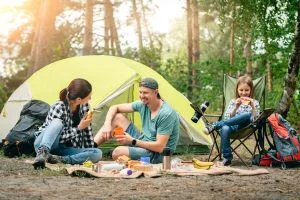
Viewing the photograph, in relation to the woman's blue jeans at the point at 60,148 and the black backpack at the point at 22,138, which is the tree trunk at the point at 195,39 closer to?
the black backpack at the point at 22,138

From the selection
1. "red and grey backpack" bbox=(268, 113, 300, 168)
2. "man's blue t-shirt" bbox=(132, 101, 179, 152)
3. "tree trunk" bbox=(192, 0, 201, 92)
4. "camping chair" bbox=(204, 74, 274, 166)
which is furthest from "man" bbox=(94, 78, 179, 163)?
"tree trunk" bbox=(192, 0, 201, 92)

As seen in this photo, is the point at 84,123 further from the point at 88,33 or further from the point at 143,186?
the point at 88,33

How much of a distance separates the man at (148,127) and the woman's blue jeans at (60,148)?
262 mm

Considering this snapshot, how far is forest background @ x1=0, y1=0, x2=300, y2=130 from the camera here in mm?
9312

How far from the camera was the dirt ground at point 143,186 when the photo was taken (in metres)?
3.73

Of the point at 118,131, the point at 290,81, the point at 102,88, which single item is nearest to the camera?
the point at 118,131

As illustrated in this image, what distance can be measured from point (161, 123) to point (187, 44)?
11107mm

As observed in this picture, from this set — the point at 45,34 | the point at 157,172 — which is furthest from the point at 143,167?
the point at 45,34

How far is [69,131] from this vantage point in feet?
18.1

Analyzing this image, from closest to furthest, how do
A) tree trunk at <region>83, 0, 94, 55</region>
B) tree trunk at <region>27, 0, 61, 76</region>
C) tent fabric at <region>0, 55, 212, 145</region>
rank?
tent fabric at <region>0, 55, 212, 145</region> → tree trunk at <region>27, 0, 61, 76</region> → tree trunk at <region>83, 0, 94, 55</region>

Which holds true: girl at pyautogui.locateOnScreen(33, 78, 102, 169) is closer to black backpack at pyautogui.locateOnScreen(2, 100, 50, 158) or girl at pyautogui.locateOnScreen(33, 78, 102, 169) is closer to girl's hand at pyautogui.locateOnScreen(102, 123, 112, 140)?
girl's hand at pyautogui.locateOnScreen(102, 123, 112, 140)

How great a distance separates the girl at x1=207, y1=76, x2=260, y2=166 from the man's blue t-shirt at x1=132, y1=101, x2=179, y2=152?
63 cm

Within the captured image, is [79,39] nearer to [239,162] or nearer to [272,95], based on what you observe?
[272,95]

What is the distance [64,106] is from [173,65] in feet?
33.2
